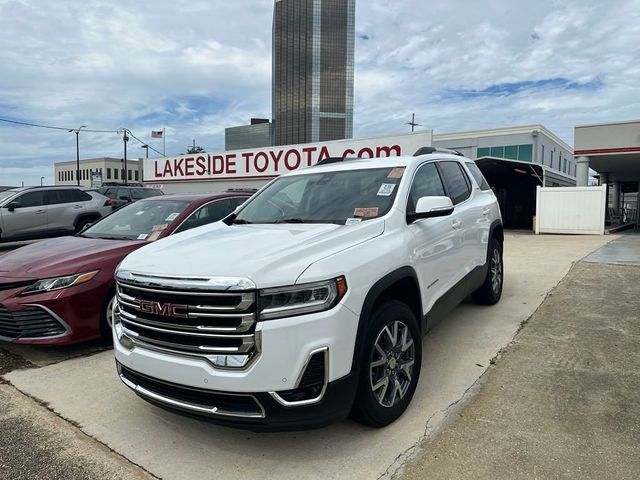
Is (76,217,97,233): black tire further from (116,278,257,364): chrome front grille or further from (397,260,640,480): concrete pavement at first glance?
(397,260,640,480): concrete pavement

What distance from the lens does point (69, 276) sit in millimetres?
4469

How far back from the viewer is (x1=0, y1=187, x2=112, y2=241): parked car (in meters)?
12.3

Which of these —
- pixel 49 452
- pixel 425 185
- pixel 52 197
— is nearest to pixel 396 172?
pixel 425 185

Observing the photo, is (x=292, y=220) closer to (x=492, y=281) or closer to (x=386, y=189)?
(x=386, y=189)

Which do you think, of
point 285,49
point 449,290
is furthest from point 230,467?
point 285,49

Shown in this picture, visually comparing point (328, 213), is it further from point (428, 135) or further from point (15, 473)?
point (428, 135)

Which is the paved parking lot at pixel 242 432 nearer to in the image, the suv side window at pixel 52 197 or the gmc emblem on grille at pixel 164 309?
the gmc emblem on grille at pixel 164 309

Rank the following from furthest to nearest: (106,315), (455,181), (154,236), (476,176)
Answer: (476,176) → (154,236) → (455,181) → (106,315)

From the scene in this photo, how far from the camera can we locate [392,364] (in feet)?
10.5

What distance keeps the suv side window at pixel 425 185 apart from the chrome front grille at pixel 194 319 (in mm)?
1728

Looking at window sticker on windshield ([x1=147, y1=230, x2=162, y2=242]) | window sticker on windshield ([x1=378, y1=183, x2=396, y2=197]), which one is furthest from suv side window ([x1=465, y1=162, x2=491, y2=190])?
window sticker on windshield ([x1=147, y1=230, x2=162, y2=242])

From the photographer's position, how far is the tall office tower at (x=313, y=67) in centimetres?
5925

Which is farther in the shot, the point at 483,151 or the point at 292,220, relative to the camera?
the point at 483,151

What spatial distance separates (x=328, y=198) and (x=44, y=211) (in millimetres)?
11232
